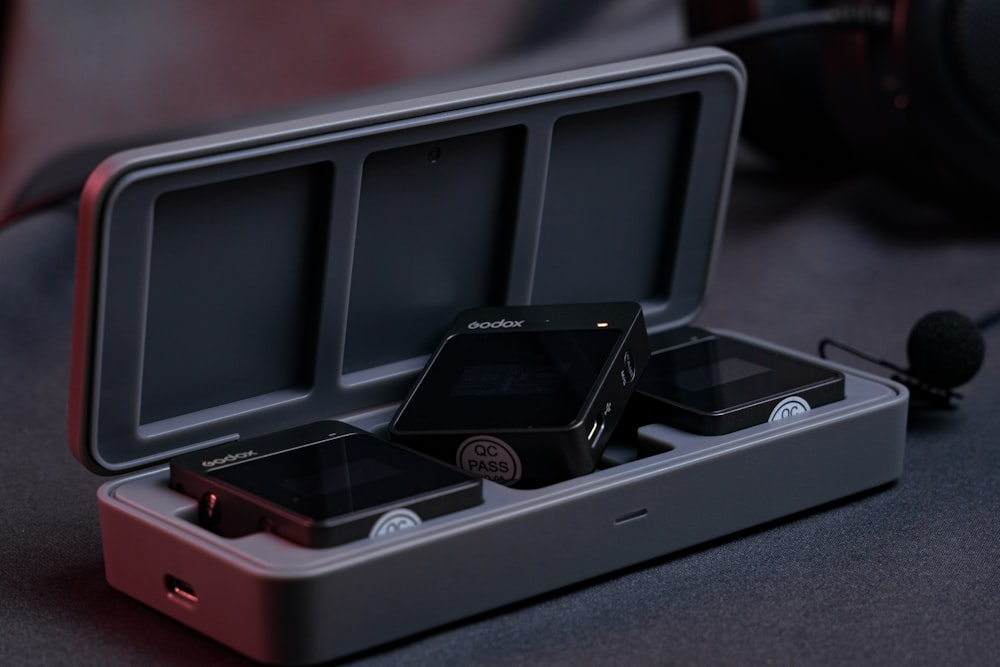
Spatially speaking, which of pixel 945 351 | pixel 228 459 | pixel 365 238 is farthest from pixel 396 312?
pixel 945 351

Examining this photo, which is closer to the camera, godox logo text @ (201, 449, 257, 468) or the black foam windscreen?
godox logo text @ (201, 449, 257, 468)

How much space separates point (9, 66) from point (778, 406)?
141 centimetres

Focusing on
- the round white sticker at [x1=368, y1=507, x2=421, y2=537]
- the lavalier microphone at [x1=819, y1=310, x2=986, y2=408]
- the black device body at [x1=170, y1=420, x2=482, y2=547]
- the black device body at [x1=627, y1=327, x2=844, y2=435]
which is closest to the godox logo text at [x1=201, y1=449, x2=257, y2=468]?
the black device body at [x1=170, y1=420, x2=482, y2=547]

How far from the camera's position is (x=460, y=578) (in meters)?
0.67

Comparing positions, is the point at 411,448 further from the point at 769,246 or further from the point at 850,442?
the point at 769,246

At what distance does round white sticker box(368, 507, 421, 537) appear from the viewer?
2.15ft

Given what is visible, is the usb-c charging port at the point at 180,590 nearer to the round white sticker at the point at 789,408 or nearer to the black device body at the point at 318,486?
the black device body at the point at 318,486

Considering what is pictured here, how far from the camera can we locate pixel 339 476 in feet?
2.28

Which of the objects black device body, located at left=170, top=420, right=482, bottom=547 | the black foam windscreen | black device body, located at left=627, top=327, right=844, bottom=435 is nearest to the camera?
Answer: black device body, located at left=170, top=420, right=482, bottom=547

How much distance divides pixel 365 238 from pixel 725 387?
0.77ft

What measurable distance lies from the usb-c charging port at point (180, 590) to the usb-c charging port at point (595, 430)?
218mm

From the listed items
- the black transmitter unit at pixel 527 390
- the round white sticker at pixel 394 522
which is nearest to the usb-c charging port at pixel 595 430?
the black transmitter unit at pixel 527 390

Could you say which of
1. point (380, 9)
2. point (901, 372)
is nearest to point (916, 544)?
point (901, 372)

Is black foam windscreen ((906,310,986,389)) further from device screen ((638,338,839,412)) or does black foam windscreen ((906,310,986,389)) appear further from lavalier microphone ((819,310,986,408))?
device screen ((638,338,839,412))
